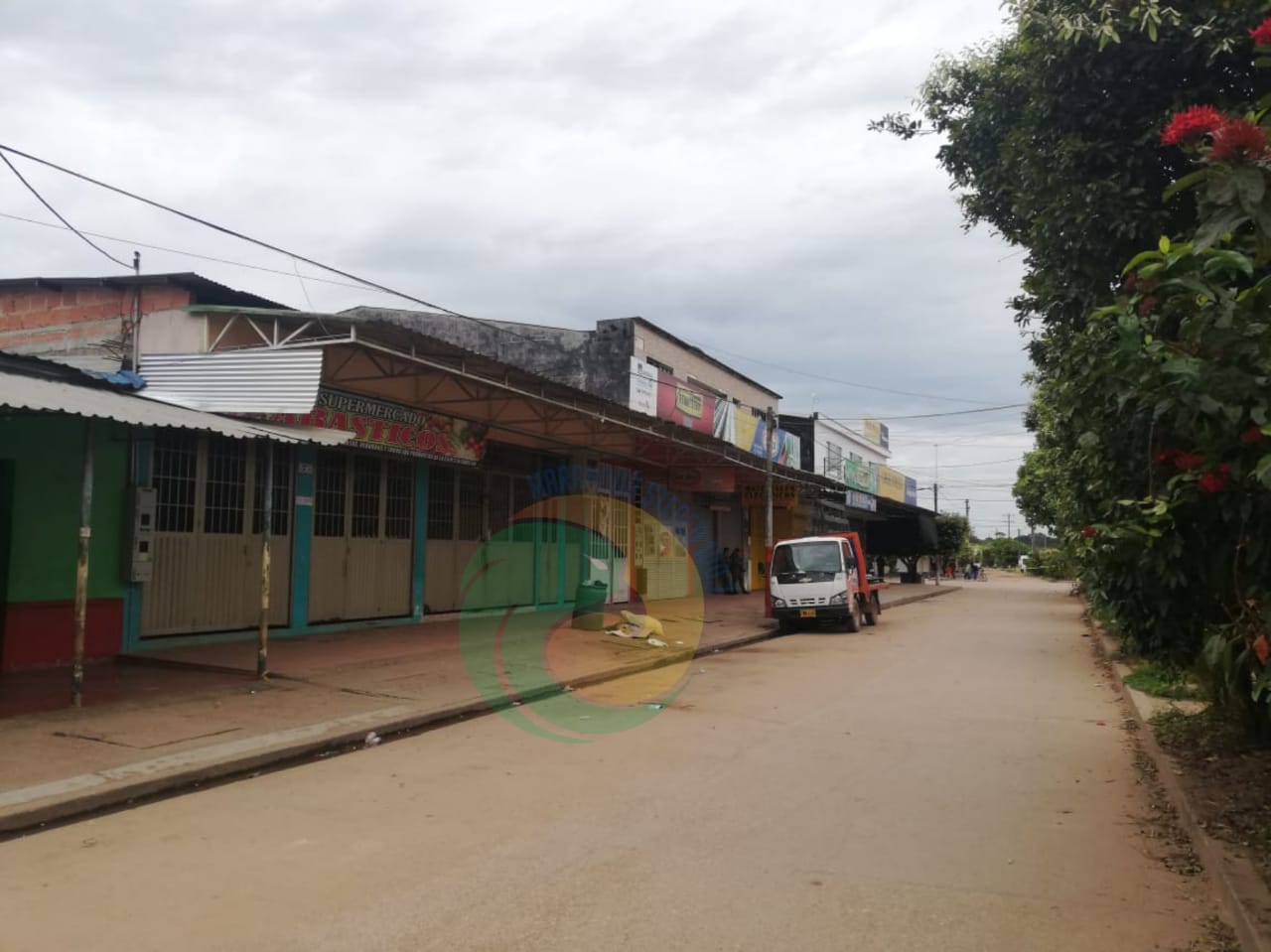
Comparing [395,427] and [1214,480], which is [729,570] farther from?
[1214,480]

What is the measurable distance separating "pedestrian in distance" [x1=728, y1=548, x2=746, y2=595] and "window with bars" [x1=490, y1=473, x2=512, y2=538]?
39.2ft

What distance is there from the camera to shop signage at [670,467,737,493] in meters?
24.2

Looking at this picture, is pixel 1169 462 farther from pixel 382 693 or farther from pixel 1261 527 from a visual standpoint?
pixel 382 693

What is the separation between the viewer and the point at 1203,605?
5477mm

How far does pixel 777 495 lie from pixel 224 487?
20441mm

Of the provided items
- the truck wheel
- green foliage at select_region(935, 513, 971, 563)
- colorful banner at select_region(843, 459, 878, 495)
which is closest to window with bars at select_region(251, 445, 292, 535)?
the truck wheel

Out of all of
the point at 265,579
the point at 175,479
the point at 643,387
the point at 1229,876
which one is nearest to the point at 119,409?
the point at 265,579

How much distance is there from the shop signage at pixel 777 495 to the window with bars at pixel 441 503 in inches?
562

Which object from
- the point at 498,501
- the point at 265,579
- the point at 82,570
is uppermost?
the point at 498,501

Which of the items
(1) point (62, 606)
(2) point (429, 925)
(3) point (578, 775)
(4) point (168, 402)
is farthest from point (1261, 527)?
(1) point (62, 606)

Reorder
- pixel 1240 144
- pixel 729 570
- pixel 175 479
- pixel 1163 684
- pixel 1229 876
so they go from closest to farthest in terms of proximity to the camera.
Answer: pixel 1240 144, pixel 1229 876, pixel 1163 684, pixel 175 479, pixel 729 570

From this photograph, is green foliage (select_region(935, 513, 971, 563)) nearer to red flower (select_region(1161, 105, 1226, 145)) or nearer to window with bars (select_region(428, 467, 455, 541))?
window with bars (select_region(428, 467, 455, 541))

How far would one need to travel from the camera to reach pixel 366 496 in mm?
14750

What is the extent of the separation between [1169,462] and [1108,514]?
0.85m
